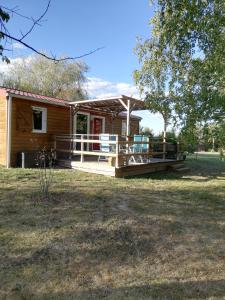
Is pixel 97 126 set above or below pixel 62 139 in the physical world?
above

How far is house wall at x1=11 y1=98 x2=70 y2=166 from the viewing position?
10758mm

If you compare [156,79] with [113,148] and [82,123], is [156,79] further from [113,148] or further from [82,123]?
[82,123]

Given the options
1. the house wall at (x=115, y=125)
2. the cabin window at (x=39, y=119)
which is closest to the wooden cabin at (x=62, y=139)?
the cabin window at (x=39, y=119)

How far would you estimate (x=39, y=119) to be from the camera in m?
11.9

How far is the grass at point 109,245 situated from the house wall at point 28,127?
4.22 meters

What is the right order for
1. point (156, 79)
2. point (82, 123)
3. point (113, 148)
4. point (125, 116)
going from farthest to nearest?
point (125, 116)
point (82, 123)
point (113, 148)
point (156, 79)

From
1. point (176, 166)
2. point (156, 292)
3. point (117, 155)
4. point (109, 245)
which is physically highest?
point (117, 155)

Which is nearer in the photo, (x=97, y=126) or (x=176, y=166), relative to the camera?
(x=176, y=166)

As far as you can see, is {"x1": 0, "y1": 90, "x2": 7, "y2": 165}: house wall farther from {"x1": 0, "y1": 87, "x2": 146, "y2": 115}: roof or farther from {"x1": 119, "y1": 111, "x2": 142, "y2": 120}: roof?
{"x1": 119, "y1": 111, "x2": 142, "y2": 120}: roof

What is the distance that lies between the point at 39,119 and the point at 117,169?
14.8ft

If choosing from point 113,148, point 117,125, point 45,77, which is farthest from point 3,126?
point 45,77

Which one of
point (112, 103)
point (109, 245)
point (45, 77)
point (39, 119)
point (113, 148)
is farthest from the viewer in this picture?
point (45, 77)

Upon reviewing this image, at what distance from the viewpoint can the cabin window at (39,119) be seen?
1166cm

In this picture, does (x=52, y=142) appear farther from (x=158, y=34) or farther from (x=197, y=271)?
(x=197, y=271)
